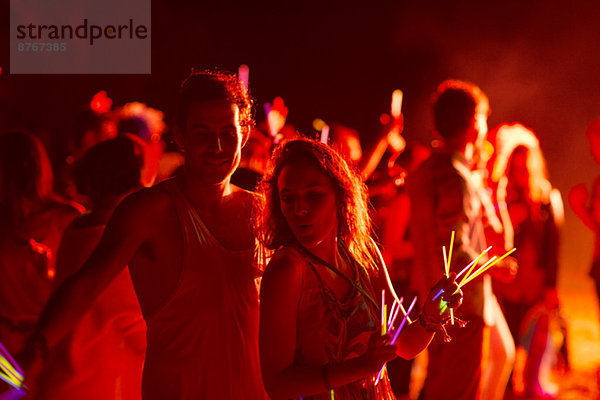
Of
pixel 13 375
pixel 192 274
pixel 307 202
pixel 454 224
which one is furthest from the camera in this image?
pixel 454 224

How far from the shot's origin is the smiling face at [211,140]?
268 cm

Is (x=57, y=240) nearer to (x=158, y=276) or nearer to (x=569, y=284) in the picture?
(x=158, y=276)

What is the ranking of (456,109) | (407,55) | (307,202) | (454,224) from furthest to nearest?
(407,55)
(456,109)
(454,224)
(307,202)

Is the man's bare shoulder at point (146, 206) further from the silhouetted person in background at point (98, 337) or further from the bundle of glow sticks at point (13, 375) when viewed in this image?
the silhouetted person in background at point (98, 337)

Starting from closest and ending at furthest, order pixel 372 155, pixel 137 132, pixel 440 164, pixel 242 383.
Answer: pixel 242 383 < pixel 440 164 < pixel 372 155 < pixel 137 132

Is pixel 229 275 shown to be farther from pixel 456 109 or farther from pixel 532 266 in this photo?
pixel 532 266

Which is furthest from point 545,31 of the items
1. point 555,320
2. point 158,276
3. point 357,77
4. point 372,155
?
point 158,276

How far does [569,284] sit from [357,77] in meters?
5.72

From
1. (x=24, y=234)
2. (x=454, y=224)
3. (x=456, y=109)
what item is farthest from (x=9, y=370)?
(x=456, y=109)

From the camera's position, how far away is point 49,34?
24.5ft

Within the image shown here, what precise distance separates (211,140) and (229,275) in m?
0.46

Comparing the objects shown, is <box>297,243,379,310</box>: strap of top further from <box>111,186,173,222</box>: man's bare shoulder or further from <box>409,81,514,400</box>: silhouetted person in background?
<box>409,81,514,400</box>: silhouetted person in background

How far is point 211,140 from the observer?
267 cm

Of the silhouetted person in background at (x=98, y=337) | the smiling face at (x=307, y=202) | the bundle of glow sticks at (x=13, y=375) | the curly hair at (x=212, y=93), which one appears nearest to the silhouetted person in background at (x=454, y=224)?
the silhouetted person in background at (x=98, y=337)
